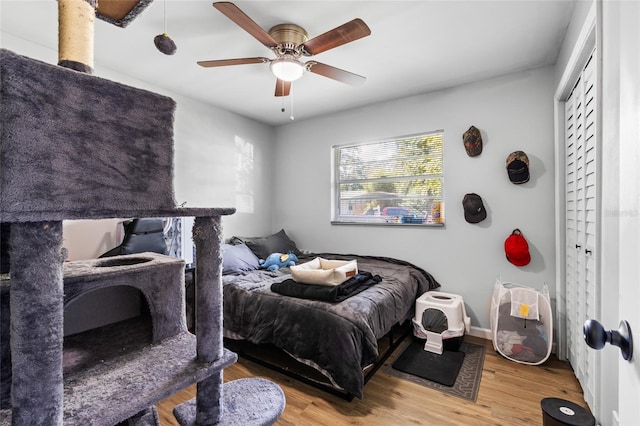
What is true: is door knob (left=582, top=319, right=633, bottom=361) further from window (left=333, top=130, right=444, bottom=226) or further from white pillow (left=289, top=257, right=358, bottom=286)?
window (left=333, top=130, right=444, bottom=226)

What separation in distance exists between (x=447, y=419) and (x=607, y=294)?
116 centimetres

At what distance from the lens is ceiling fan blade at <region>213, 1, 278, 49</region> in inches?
59.4

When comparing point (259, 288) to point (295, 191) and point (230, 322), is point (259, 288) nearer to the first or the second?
Result: point (230, 322)

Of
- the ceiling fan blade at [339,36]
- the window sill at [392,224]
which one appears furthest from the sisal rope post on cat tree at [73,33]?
the window sill at [392,224]

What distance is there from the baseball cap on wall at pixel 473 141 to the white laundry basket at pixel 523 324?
52.3 inches

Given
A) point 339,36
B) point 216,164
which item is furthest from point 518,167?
point 216,164

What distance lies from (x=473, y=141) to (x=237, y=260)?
8.86 feet

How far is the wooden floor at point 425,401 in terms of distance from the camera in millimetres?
1748

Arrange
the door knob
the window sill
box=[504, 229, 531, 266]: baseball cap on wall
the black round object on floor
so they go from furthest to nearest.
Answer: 1. the window sill
2. box=[504, 229, 531, 266]: baseball cap on wall
3. the black round object on floor
4. the door knob

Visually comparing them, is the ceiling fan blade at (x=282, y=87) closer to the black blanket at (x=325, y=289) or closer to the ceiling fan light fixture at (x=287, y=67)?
the ceiling fan light fixture at (x=287, y=67)

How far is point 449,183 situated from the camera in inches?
123

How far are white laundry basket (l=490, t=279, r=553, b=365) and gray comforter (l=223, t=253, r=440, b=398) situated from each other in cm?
73

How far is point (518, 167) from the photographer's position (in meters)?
2.69

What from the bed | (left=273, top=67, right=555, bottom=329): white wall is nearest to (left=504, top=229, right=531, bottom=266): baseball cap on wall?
(left=273, top=67, right=555, bottom=329): white wall
